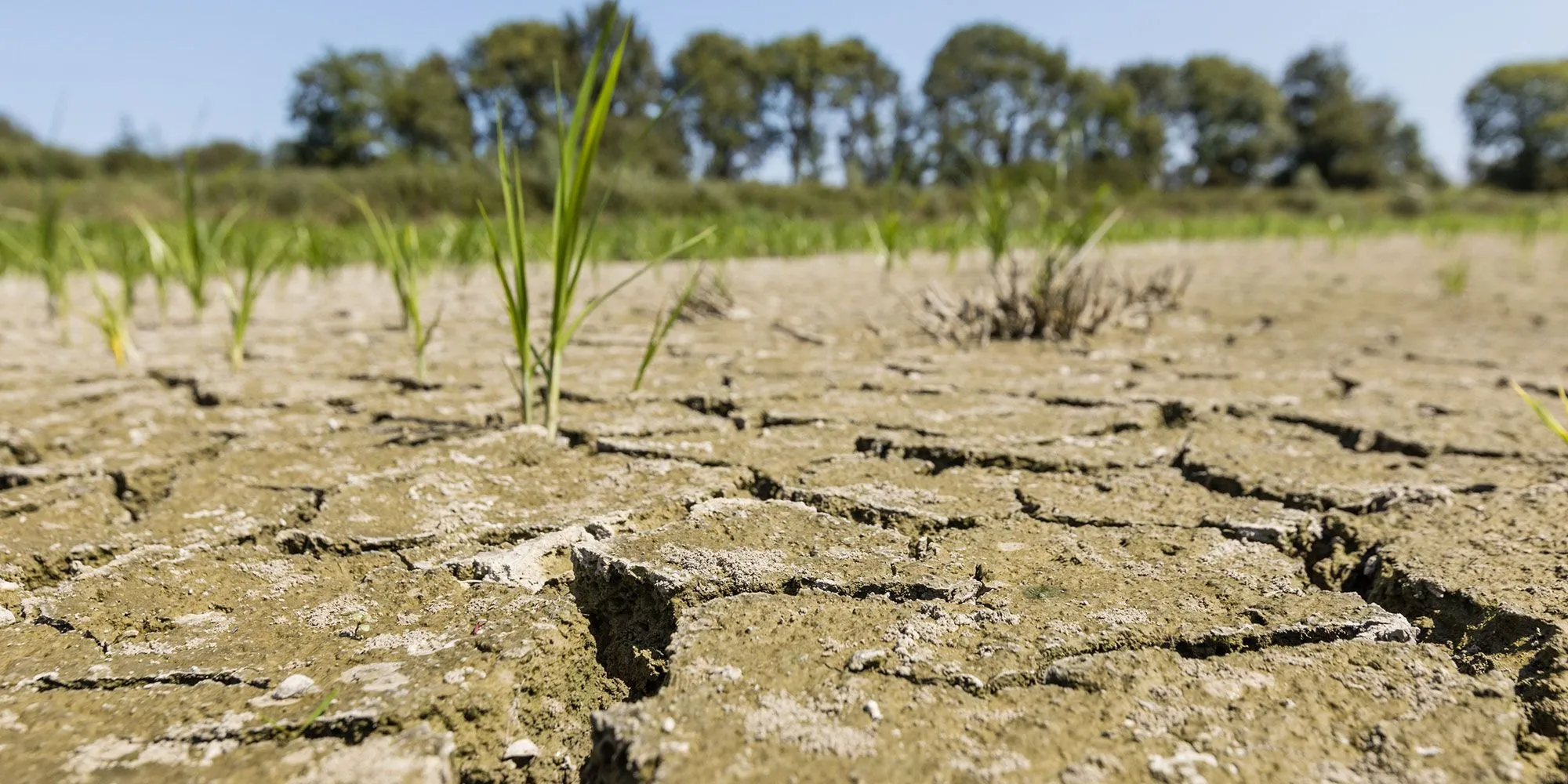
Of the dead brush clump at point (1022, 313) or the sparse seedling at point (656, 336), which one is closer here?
the sparse seedling at point (656, 336)

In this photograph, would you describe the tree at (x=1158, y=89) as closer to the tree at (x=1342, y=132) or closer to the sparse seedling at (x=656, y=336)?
the tree at (x=1342, y=132)

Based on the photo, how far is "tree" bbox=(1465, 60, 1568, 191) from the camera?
99.1 feet

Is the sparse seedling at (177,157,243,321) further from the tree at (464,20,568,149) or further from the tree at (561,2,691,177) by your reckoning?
the tree at (464,20,568,149)

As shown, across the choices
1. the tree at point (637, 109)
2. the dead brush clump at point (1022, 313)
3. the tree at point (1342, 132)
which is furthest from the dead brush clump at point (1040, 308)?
the tree at point (1342, 132)

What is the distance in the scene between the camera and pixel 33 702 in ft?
2.32

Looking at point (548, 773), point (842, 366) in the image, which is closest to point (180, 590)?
point (548, 773)

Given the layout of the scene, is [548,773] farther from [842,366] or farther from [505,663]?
[842,366]

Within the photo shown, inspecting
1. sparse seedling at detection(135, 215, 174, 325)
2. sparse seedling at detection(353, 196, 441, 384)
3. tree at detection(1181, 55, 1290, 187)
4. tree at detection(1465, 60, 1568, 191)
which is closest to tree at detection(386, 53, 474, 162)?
sparse seedling at detection(135, 215, 174, 325)

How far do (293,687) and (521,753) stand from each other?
0.66 feet

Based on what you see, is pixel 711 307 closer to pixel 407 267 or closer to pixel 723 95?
pixel 407 267

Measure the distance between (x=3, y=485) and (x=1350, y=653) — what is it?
1615 millimetres

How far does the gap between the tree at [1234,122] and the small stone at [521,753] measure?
3620 cm

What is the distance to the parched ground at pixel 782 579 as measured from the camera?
2.14ft

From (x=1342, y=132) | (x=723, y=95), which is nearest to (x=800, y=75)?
(x=723, y=95)
